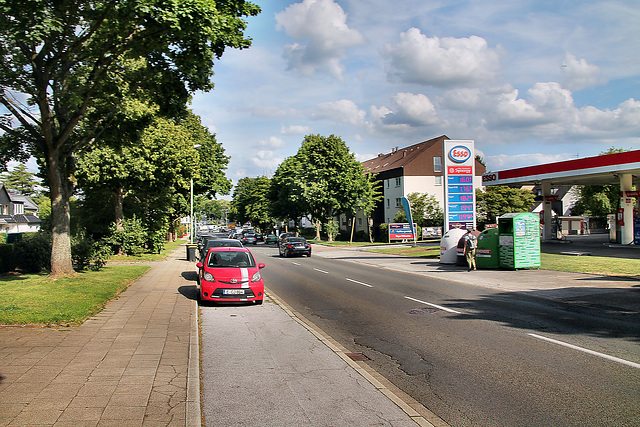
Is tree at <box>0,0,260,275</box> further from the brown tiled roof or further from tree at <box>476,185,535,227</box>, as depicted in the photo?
the brown tiled roof

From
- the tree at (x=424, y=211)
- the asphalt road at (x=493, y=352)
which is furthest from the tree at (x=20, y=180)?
the asphalt road at (x=493, y=352)

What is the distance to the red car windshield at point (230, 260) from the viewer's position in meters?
13.3

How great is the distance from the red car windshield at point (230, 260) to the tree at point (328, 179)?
3910 cm

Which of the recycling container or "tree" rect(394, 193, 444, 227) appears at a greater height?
"tree" rect(394, 193, 444, 227)

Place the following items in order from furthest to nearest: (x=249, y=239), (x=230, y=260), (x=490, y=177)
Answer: (x=249, y=239) → (x=490, y=177) → (x=230, y=260)

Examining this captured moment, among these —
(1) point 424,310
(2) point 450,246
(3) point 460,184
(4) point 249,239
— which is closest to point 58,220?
(1) point 424,310

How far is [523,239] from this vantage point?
785 inches

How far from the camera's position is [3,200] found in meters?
63.6

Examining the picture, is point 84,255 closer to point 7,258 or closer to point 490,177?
point 7,258

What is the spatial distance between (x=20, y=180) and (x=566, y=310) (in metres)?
111

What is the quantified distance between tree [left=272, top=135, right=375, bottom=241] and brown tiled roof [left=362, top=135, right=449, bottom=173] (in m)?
7.15

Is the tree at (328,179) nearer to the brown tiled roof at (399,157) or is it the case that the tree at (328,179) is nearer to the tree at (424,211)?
the tree at (424,211)

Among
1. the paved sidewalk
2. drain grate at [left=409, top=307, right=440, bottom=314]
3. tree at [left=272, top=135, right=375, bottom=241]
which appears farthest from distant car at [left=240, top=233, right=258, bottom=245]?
the paved sidewalk

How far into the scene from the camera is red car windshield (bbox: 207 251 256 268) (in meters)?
13.3
